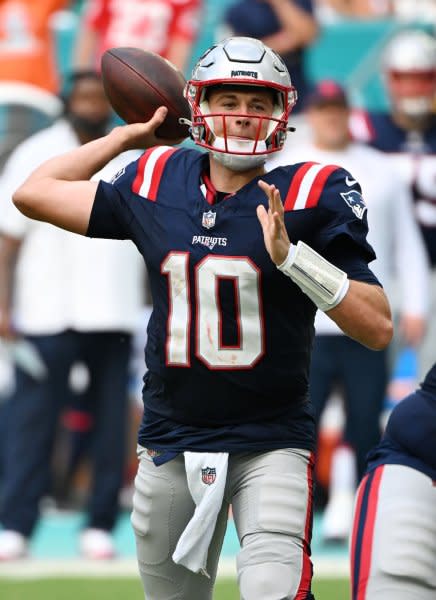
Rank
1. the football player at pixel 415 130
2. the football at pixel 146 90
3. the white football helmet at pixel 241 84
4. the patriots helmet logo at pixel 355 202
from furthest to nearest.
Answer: the football player at pixel 415 130 → the football at pixel 146 90 → the white football helmet at pixel 241 84 → the patriots helmet logo at pixel 355 202

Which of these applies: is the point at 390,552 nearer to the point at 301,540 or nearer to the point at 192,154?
the point at 301,540

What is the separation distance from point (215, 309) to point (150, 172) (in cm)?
43

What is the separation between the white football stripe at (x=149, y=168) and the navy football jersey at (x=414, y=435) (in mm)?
863

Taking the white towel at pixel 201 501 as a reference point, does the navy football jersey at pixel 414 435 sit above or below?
above

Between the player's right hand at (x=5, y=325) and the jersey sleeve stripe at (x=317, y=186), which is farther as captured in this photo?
the player's right hand at (x=5, y=325)

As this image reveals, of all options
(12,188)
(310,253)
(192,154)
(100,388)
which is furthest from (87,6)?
(310,253)

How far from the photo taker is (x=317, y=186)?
141 inches

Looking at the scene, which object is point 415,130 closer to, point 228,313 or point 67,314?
point 67,314

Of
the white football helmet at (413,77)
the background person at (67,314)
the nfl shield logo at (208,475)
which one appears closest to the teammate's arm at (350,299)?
the nfl shield logo at (208,475)

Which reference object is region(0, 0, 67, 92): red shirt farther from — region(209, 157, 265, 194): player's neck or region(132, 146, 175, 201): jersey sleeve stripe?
region(209, 157, 265, 194): player's neck

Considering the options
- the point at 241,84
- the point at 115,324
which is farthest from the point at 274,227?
the point at 115,324

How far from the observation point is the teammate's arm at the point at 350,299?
3.35 meters

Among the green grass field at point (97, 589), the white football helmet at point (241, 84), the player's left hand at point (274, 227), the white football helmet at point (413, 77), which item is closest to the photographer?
the player's left hand at point (274, 227)

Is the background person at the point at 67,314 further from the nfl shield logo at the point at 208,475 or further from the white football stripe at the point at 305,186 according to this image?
the white football stripe at the point at 305,186
